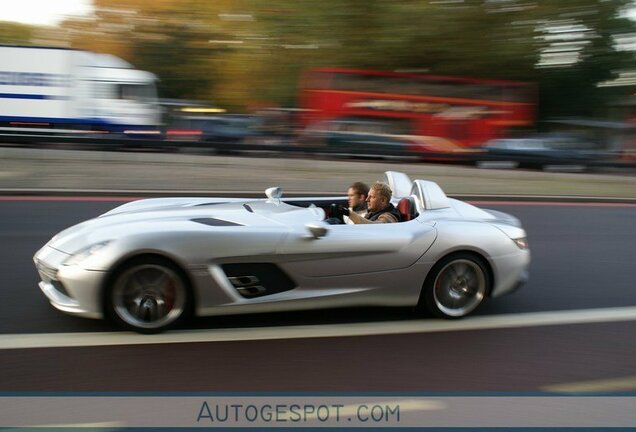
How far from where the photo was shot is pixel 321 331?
4297mm

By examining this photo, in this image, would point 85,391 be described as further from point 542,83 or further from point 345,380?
point 542,83

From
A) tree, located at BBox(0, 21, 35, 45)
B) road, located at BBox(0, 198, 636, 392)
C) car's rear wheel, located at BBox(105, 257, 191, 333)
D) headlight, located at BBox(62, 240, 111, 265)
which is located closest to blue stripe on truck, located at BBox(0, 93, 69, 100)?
road, located at BBox(0, 198, 636, 392)

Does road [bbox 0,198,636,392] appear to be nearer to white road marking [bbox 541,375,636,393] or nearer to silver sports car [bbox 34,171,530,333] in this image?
white road marking [bbox 541,375,636,393]

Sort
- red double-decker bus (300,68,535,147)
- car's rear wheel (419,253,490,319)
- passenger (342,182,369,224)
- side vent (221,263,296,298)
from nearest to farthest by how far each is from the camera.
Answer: side vent (221,263,296,298), car's rear wheel (419,253,490,319), passenger (342,182,369,224), red double-decker bus (300,68,535,147)

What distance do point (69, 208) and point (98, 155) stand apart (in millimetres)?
3674

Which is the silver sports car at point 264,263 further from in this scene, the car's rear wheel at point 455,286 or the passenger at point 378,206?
the passenger at point 378,206

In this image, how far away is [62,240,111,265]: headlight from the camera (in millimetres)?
3918

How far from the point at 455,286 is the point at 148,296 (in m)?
2.15

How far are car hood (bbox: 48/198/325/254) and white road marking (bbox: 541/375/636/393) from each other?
1.84 metres

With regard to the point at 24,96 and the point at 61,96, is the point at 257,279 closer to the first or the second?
the point at 61,96

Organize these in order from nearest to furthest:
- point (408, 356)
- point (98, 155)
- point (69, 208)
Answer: point (408, 356)
point (69, 208)
point (98, 155)

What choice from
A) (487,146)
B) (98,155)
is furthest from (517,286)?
(487,146)

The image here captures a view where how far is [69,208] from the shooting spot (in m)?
8.91

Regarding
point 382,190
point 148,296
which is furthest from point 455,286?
point 148,296
